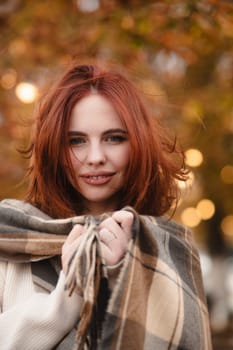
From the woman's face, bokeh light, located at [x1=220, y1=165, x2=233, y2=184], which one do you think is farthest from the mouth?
bokeh light, located at [x1=220, y1=165, x2=233, y2=184]

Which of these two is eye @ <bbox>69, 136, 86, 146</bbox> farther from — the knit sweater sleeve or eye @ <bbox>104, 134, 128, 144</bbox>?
the knit sweater sleeve

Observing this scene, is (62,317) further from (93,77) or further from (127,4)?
(127,4)

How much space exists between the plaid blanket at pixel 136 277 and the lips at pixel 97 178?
186mm

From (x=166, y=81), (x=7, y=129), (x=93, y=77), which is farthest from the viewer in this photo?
(x=166, y=81)

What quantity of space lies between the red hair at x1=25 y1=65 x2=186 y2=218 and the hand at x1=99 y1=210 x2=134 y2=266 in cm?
38

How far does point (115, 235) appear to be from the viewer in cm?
209

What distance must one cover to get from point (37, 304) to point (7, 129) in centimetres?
528

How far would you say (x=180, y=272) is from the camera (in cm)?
231

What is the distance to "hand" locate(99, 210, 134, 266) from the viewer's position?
206cm

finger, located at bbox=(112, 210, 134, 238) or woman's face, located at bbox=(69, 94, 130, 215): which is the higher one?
woman's face, located at bbox=(69, 94, 130, 215)

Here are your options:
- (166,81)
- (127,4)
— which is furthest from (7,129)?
(166,81)

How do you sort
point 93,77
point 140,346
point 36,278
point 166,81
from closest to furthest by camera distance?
point 140,346, point 36,278, point 93,77, point 166,81

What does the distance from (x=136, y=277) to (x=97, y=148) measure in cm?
52

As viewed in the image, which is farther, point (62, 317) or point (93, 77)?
point (93, 77)
